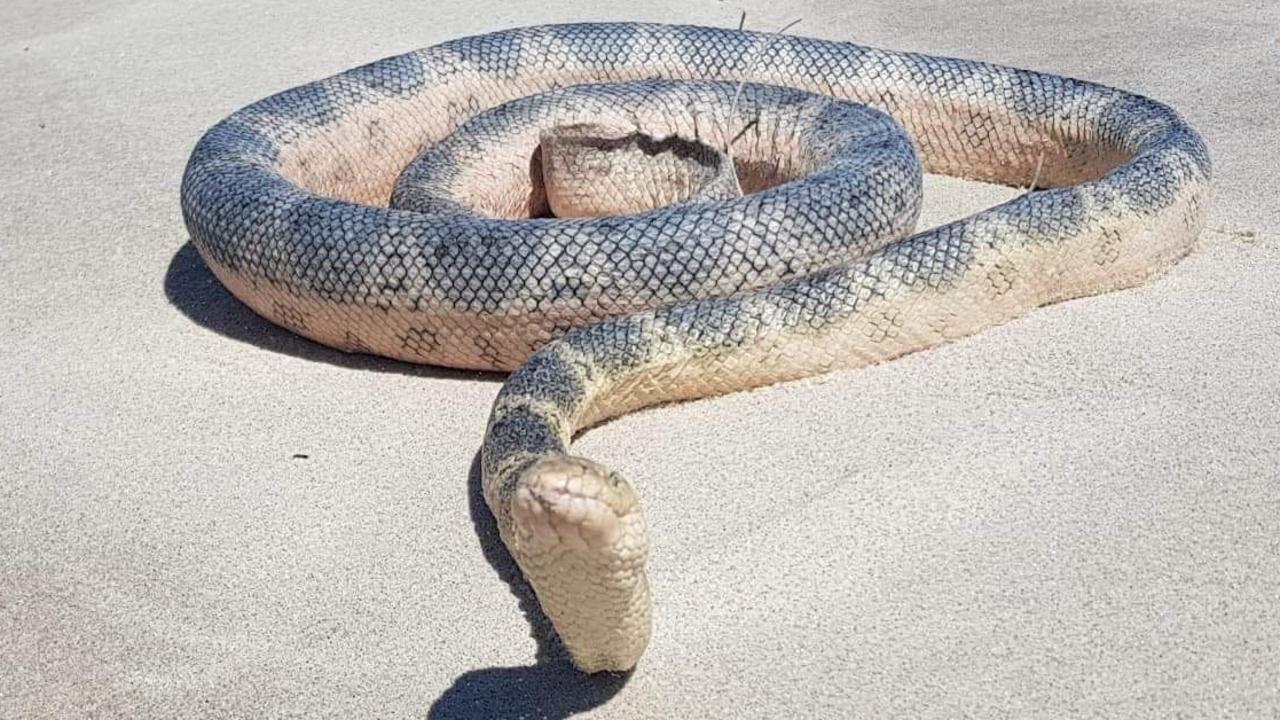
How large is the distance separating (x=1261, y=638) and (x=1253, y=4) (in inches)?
335

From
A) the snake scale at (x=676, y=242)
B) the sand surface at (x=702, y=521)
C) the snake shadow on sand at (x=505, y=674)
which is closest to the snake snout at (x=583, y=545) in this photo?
the snake scale at (x=676, y=242)

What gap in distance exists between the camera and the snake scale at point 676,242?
609 cm

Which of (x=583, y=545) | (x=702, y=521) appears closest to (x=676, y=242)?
(x=702, y=521)

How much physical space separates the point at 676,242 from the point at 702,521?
4.93 feet

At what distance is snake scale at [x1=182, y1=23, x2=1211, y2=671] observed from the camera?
6.09 metres

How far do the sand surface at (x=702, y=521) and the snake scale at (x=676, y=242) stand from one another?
0.71ft

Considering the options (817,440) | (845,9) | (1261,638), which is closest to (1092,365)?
(817,440)

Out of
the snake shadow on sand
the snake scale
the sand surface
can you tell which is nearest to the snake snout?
the snake scale

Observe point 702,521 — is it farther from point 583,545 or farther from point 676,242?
point 583,545

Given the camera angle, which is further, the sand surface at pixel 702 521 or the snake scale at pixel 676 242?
the snake scale at pixel 676 242

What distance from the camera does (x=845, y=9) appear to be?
12.1m

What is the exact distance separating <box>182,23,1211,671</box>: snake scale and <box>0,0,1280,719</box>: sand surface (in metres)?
0.22

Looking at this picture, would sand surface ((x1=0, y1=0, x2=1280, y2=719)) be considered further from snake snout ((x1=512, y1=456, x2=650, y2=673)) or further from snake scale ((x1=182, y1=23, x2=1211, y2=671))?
snake snout ((x1=512, y1=456, x2=650, y2=673))

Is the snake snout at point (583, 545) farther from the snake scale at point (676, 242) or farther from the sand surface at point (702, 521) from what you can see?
the sand surface at point (702, 521)
